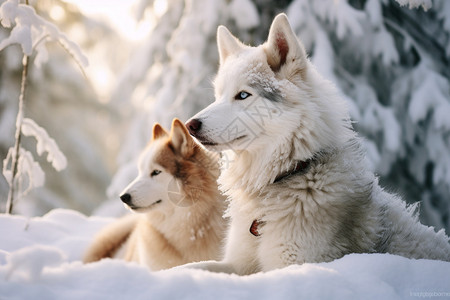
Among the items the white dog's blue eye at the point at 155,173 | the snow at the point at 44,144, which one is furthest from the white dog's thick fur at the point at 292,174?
the snow at the point at 44,144

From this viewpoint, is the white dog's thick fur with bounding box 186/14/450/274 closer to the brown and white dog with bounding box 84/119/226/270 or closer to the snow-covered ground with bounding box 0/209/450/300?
the snow-covered ground with bounding box 0/209/450/300

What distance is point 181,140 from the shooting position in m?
2.98

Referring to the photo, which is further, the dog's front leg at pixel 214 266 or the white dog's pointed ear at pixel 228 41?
the white dog's pointed ear at pixel 228 41

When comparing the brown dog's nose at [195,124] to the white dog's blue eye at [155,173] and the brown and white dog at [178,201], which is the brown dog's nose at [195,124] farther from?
the white dog's blue eye at [155,173]

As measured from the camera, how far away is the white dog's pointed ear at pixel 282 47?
2.01m

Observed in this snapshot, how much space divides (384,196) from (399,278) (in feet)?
2.71

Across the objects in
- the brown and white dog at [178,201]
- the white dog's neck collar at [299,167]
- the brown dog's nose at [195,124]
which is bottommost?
the brown and white dog at [178,201]

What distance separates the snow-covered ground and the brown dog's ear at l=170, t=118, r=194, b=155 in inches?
63.8

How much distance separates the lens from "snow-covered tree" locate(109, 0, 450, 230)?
184 inches

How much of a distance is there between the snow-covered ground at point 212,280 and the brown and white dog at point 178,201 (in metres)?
1.46

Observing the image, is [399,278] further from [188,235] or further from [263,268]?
[188,235]

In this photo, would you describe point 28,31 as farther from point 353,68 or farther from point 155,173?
point 353,68

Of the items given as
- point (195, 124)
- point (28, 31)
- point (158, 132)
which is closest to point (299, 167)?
point (195, 124)

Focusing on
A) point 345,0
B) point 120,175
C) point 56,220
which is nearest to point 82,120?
point 120,175
